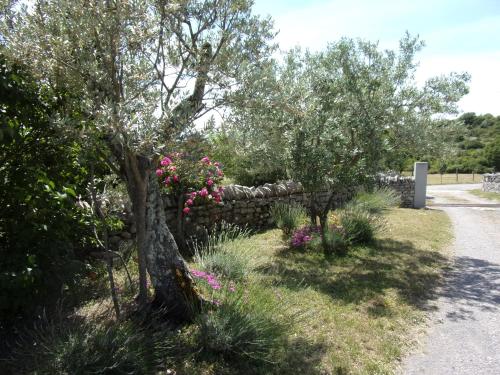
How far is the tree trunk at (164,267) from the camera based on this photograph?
13.2 feet

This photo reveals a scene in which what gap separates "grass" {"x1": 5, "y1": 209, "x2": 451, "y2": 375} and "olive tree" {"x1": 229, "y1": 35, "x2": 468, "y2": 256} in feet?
6.25

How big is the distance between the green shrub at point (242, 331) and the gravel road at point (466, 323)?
1.35 meters

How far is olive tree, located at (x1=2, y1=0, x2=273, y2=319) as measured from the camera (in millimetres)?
3137

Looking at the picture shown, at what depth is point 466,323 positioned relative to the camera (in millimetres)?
4840

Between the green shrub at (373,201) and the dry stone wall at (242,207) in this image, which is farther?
the green shrub at (373,201)

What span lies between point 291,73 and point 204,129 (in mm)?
3871

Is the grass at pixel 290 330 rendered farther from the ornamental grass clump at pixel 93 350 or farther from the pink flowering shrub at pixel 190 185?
the pink flowering shrub at pixel 190 185

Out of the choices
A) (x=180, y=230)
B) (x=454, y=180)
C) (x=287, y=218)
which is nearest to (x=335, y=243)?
(x=287, y=218)

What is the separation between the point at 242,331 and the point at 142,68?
105 inches

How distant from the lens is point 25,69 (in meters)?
3.48

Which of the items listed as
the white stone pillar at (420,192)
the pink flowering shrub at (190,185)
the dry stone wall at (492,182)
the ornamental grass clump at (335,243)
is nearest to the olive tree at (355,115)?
the ornamental grass clump at (335,243)

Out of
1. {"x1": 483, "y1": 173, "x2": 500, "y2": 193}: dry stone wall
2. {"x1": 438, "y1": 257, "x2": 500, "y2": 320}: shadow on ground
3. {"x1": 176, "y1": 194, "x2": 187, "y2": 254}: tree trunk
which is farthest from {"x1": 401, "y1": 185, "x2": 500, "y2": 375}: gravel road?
{"x1": 483, "y1": 173, "x2": 500, "y2": 193}: dry stone wall

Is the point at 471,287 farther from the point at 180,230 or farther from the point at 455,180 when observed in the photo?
the point at 455,180

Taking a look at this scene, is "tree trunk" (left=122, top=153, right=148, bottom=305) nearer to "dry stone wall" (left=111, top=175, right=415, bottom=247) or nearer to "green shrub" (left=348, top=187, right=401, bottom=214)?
"dry stone wall" (left=111, top=175, right=415, bottom=247)
